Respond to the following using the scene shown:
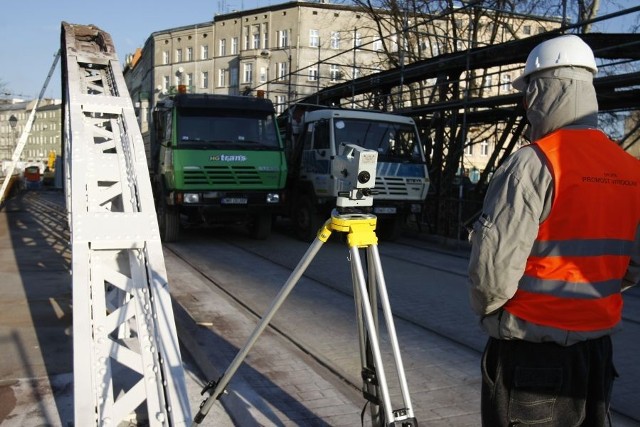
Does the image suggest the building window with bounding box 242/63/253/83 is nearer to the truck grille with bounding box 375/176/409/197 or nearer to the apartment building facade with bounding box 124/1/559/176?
the apartment building facade with bounding box 124/1/559/176

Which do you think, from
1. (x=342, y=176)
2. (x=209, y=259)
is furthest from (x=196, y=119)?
(x=342, y=176)

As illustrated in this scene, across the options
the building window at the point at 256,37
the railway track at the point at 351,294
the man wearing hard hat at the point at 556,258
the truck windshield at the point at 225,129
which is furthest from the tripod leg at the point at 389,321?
the building window at the point at 256,37

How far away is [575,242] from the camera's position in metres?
2.15

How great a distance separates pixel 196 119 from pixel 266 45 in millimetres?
49167

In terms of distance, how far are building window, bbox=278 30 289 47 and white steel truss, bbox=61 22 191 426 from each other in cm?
5393

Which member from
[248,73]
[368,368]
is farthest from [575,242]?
[248,73]

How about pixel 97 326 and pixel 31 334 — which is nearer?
pixel 97 326

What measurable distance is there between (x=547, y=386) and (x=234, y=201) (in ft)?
31.7

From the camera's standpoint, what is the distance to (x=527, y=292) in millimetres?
2184

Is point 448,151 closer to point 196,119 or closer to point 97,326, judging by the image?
point 196,119

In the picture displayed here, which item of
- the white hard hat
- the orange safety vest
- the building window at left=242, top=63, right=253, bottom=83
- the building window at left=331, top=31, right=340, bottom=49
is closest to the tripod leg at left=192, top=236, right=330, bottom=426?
the orange safety vest

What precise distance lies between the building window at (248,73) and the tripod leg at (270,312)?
57.3 metres

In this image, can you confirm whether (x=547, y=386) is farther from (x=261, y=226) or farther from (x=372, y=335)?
(x=261, y=226)

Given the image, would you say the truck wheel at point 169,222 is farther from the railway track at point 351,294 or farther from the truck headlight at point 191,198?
the truck headlight at point 191,198
